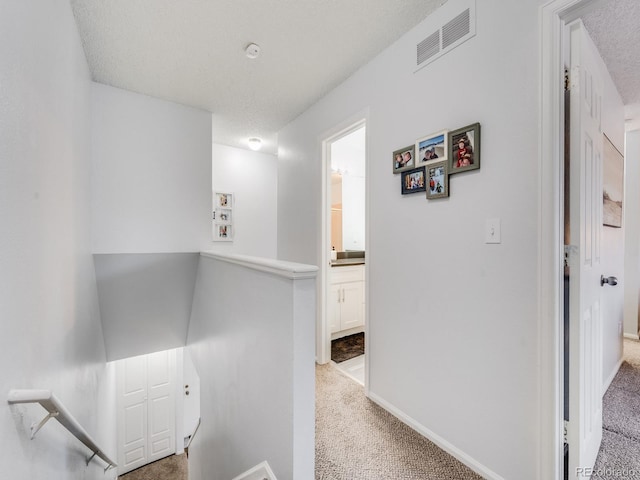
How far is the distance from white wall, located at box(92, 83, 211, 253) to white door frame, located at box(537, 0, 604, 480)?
9.07ft

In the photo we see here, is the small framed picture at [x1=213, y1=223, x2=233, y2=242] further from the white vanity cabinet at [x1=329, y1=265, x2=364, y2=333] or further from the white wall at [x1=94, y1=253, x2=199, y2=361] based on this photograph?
the white vanity cabinet at [x1=329, y1=265, x2=364, y2=333]

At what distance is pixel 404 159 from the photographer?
5.97 ft

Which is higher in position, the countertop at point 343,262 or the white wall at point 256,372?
the countertop at point 343,262

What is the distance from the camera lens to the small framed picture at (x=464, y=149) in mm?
1434

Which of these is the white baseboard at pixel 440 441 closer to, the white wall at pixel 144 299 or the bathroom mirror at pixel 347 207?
the white wall at pixel 144 299

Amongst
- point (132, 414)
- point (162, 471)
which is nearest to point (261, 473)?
point (132, 414)

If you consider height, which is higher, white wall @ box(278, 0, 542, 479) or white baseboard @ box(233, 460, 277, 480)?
white wall @ box(278, 0, 542, 479)

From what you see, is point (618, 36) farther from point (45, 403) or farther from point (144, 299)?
point (144, 299)

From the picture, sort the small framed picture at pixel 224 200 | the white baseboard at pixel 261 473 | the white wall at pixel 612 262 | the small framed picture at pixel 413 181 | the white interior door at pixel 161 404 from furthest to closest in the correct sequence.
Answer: the white interior door at pixel 161 404 < the small framed picture at pixel 224 200 < the white wall at pixel 612 262 < the small framed picture at pixel 413 181 < the white baseboard at pixel 261 473

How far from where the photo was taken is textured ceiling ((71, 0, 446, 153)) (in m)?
1.66

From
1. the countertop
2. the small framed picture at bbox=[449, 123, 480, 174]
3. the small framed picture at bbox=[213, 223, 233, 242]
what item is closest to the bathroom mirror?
the countertop

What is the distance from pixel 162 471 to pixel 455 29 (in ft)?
20.0

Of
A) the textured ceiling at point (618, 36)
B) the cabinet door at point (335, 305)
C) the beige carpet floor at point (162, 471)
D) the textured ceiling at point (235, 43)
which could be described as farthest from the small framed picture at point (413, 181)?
the beige carpet floor at point (162, 471)

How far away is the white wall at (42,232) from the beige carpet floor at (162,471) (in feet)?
9.15
